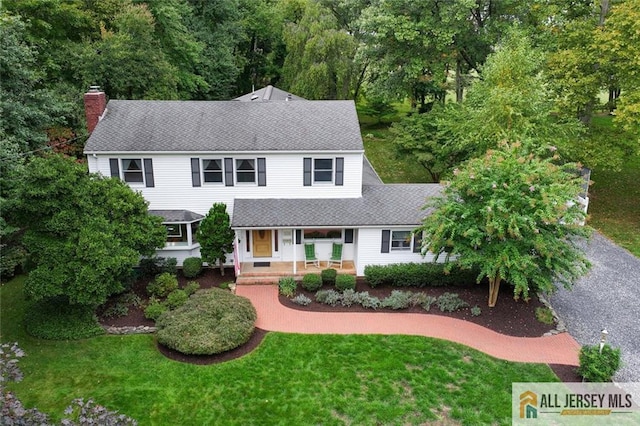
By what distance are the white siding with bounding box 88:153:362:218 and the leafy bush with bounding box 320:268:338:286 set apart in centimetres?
319

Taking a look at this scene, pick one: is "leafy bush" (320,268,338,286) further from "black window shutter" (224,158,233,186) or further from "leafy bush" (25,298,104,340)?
"leafy bush" (25,298,104,340)

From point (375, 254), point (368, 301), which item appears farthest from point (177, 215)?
point (368, 301)

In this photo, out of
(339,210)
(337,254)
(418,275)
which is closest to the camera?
(418,275)

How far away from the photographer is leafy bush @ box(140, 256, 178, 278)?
1941 centimetres

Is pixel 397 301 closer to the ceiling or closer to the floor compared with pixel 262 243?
closer to the floor

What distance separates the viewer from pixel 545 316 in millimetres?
16516

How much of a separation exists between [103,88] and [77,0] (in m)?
5.16

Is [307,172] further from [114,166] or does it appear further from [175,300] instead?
[114,166]

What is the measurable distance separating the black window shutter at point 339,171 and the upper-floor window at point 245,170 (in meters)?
3.37

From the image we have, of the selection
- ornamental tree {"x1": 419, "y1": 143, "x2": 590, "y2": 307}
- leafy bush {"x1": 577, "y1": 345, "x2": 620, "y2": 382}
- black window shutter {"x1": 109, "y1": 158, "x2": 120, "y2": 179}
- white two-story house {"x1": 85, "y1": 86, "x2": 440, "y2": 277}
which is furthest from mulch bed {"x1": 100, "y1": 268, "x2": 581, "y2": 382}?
black window shutter {"x1": 109, "y1": 158, "x2": 120, "y2": 179}

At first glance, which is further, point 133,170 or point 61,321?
point 133,170

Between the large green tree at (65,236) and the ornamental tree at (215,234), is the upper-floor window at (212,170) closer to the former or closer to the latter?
the ornamental tree at (215,234)

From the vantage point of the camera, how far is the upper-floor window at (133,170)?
1922 cm
